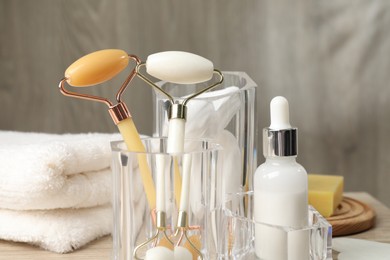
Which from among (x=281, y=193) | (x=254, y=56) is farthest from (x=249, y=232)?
(x=254, y=56)

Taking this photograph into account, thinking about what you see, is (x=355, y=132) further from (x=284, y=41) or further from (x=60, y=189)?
(x=60, y=189)

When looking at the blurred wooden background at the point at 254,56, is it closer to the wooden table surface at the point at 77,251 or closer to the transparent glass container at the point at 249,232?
the wooden table surface at the point at 77,251

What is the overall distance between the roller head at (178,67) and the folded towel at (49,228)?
20 cm

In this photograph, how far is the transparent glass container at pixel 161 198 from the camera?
421 millimetres

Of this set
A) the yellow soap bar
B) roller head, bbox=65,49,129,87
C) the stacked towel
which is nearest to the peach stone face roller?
roller head, bbox=65,49,129,87

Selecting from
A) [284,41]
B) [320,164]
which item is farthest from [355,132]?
[284,41]

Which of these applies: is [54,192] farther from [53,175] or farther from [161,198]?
[161,198]

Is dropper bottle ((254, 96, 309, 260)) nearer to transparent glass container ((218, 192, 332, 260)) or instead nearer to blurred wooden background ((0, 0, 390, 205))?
transparent glass container ((218, 192, 332, 260))

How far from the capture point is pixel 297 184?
0.44 m

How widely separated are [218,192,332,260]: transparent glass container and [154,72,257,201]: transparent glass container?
31 mm

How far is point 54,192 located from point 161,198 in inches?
5.9

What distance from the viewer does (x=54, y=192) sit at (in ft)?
1.74

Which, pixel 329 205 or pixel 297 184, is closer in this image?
pixel 297 184

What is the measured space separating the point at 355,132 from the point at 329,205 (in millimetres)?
576
